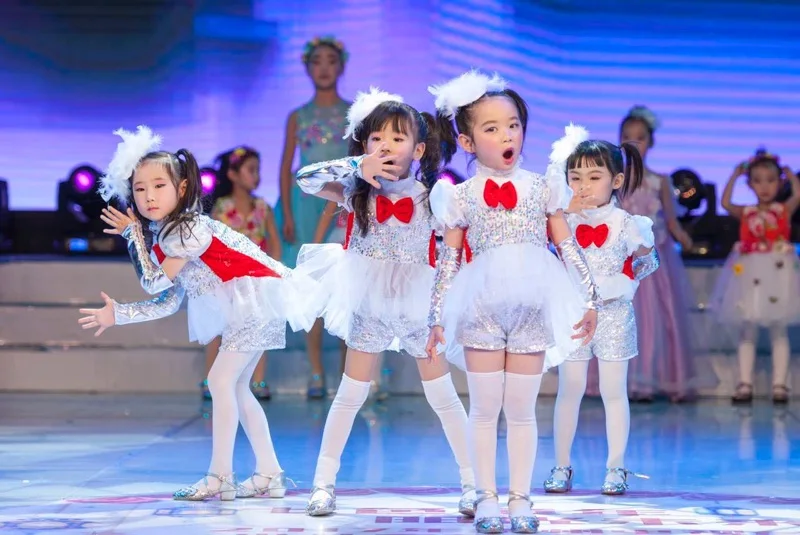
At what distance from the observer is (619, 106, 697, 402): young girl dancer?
19.3 feet

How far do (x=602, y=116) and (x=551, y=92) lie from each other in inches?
14.5

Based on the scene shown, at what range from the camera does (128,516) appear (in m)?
Answer: 3.14

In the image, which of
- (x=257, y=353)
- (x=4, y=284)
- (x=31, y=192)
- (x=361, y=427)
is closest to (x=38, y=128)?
(x=31, y=192)

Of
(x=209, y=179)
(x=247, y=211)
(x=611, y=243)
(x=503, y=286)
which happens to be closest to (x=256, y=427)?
(x=503, y=286)

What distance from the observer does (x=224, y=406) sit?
11.2ft

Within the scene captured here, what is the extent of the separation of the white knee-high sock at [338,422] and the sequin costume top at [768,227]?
134 inches

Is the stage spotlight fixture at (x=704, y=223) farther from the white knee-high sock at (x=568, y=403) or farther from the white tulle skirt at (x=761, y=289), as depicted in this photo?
the white knee-high sock at (x=568, y=403)

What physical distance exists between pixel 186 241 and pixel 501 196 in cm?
93

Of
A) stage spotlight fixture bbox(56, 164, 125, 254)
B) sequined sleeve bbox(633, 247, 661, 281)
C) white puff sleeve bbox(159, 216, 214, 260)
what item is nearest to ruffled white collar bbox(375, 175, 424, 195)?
white puff sleeve bbox(159, 216, 214, 260)

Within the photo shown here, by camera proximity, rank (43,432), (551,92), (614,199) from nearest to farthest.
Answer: (614,199) < (43,432) < (551,92)

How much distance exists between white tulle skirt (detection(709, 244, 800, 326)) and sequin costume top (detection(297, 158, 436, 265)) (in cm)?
316

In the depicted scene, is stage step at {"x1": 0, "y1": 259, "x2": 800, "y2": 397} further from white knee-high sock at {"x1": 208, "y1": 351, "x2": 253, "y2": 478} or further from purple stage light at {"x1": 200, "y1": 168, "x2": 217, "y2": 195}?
white knee-high sock at {"x1": 208, "y1": 351, "x2": 253, "y2": 478}

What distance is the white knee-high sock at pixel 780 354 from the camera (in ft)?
19.7

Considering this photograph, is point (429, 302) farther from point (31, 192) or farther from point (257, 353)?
point (31, 192)
